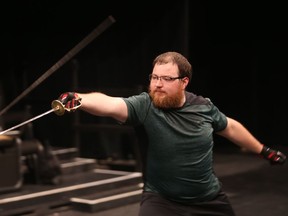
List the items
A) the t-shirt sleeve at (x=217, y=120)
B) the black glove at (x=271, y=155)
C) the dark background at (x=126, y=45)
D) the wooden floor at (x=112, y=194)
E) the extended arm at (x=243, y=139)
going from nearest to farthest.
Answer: the t-shirt sleeve at (x=217, y=120) < the extended arm at (x=243, y=139) < the black glove at (x=271, y=155) < the wooden floor at (x=112, y=194) < the dark background at (x=126, y=45)

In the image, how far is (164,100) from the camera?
2.60m

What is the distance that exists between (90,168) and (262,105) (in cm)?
363

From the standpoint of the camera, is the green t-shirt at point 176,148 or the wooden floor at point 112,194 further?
the wooden floor at point 112,194

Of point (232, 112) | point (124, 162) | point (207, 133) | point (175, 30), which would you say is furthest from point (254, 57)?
point (207, 133)

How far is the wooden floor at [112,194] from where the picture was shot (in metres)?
4.67

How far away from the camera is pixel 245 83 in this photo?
884 centimetres

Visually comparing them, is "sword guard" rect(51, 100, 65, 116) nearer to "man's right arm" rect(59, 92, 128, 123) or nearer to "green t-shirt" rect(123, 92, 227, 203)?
"man's right arm" rect(59, 92, 128, 123)

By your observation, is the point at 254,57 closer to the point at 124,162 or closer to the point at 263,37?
the point at 263,37

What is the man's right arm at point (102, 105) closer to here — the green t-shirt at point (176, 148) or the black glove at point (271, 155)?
the green t-shirt at point (176, 148)

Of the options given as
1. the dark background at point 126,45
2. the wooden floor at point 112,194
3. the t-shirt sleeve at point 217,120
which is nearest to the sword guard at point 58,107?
the t-shirt sleeve at point 217,120

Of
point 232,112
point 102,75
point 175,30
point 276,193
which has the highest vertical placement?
point 175,30

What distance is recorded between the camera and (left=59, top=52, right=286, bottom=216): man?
102 inches

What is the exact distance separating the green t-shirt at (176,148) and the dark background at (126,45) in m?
3.59

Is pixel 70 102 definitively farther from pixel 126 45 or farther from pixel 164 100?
pixel 126 45
